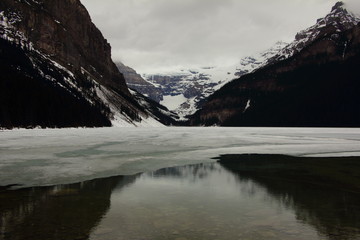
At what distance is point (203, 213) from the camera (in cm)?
1016

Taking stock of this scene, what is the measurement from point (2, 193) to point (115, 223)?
602cm

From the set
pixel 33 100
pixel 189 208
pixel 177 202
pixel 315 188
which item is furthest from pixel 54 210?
pixel 33 100

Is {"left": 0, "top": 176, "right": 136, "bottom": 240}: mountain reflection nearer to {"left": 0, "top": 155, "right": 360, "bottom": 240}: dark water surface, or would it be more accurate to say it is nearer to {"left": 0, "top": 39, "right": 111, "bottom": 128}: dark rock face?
{"left": 0, "top": 155, "right": 360, "bottom": 240}: dark water surface

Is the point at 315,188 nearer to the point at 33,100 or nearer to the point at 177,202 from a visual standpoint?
the point at 177,202

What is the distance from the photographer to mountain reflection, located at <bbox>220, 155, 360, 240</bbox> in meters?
9.20

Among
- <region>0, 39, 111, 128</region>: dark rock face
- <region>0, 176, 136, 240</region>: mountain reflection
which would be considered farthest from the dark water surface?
<region>0, 39, 111, 128</region>: dark rock face

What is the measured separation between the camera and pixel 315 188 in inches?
554

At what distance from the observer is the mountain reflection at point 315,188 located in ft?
30.2

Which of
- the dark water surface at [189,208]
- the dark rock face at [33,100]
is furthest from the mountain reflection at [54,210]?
the dark rock face at [33,100]

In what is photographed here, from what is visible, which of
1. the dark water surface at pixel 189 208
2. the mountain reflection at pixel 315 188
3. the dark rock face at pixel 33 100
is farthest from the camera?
the dark rock face at pixel 33 100

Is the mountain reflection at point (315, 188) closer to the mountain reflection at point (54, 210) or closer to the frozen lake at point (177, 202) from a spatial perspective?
the frozen lake at point (177, 202)

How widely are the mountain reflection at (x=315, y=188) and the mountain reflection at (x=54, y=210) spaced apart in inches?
243

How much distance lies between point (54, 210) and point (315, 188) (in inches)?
409

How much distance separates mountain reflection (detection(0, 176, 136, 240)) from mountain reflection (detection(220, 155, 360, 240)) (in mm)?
6184
